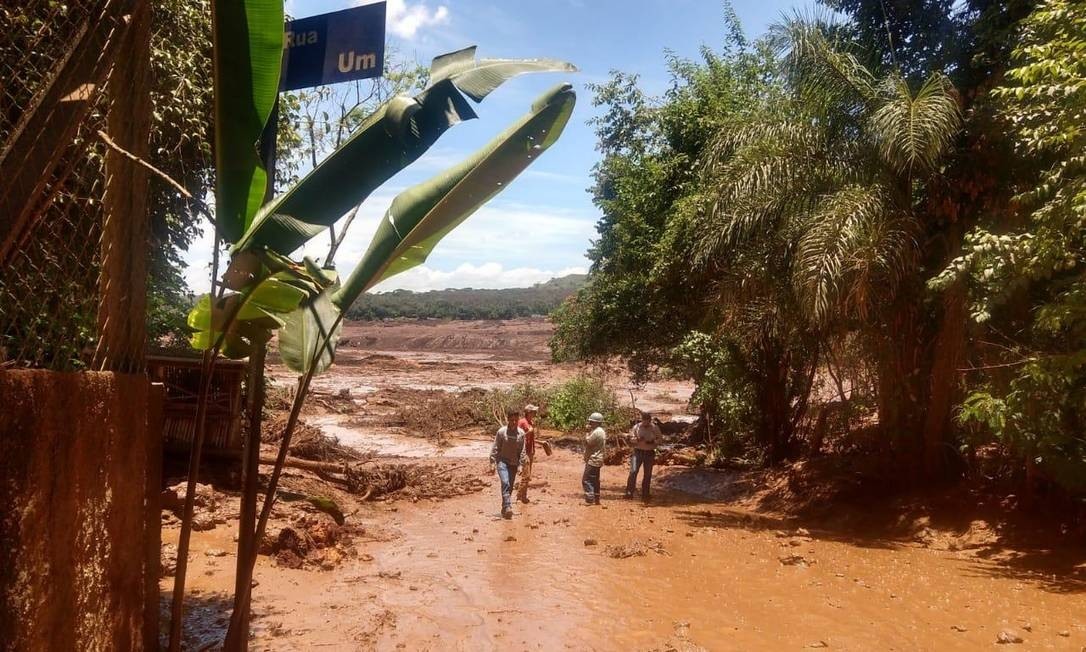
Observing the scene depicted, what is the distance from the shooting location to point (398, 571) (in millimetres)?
8531

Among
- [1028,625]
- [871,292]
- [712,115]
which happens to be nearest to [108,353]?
[1028,625]

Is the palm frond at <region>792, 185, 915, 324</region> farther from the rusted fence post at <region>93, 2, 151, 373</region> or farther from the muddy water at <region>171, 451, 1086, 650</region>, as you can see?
the rusted fence post at <region>93, 2, 151, 373</region>

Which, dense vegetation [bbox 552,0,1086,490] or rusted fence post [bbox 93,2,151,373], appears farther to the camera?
dense vegetation [bbox 552,0,1086,490]

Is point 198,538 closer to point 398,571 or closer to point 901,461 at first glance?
point 398,571

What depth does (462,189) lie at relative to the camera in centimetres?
397

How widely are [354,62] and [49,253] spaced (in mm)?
1770

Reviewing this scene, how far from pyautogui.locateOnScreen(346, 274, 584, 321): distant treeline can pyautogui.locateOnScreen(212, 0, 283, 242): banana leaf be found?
239ft

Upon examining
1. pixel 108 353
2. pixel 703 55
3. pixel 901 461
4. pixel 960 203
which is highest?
pixel 703 55

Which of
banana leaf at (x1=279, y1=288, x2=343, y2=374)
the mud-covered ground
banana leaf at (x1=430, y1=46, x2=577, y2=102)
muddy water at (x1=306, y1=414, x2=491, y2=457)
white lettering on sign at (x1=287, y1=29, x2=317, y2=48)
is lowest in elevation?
muddy water at (x1=306, y1=414, x2=491, y2=457)

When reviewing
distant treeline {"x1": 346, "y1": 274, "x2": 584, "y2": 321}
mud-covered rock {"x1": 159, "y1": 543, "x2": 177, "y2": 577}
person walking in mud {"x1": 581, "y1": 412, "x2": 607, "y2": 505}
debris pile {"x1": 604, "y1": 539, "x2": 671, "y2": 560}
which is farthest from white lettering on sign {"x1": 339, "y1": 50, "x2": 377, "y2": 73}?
distant treeline {"x1": 346, "y1": 274, "x2": 584, "y2": 321}

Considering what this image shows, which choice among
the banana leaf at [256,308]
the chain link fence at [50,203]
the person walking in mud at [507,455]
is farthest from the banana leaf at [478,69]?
the person walking in mud at [507,455]

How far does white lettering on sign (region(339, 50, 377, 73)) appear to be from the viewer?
4.05 m

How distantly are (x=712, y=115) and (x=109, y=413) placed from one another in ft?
47.8

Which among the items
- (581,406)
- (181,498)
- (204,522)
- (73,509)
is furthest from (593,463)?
(581,406)
